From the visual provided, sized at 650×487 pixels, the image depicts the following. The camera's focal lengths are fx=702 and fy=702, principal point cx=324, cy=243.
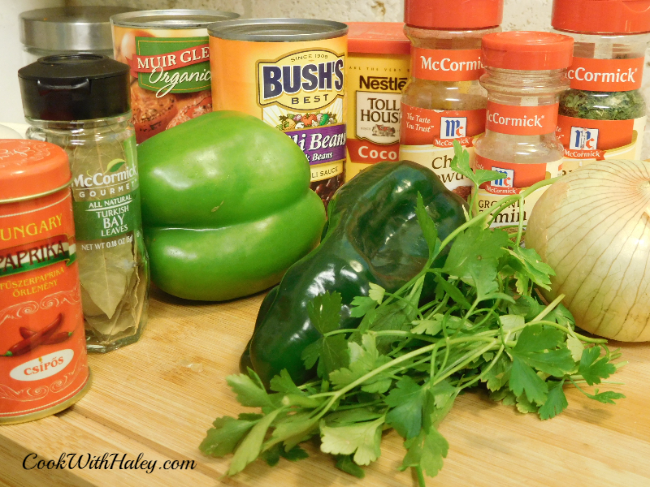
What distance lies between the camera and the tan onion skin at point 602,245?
2.66 ft

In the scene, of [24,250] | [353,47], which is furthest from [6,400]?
[353,47]

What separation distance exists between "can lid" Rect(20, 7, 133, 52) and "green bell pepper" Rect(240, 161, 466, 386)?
2.46ft

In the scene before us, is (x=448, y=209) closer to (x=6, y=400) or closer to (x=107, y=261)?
(x=107, y=261)

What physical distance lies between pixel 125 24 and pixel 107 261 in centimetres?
45

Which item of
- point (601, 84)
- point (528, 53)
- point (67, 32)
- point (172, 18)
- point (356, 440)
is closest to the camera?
point (356, 440)

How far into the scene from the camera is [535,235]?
89 centimetres

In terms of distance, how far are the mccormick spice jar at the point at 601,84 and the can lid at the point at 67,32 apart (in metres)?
0.89

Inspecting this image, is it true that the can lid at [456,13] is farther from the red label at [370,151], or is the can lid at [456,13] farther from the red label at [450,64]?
the red label at [370,151]

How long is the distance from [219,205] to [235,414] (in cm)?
30

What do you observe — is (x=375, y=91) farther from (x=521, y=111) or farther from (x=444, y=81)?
(x=521, y=111)

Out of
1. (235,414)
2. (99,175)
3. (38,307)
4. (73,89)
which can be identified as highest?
(73,89)

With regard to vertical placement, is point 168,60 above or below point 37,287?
above

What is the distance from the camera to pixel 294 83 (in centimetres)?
103

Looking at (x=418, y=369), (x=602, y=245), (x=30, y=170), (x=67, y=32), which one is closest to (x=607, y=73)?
(x=602, y=245)
